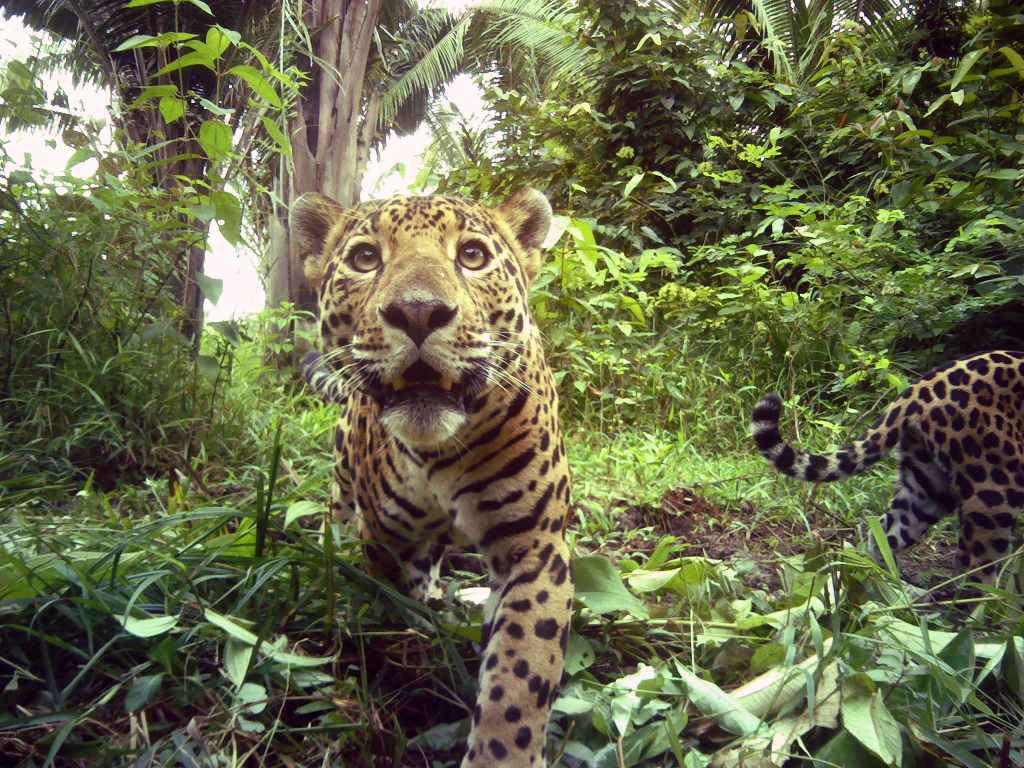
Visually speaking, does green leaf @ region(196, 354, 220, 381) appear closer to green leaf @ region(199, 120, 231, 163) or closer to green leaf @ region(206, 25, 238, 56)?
green leaf @ region(199, 120, 231, 163)

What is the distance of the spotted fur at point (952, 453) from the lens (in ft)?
11.6

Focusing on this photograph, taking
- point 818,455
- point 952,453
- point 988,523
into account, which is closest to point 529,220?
point 818,455

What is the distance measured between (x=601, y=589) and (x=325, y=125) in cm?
595

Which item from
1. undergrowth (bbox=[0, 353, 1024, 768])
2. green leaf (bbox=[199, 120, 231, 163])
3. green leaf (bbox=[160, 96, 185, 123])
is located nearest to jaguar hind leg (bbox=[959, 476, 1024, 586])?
undergrowth (bbox=[0, 353, 1024, 768])

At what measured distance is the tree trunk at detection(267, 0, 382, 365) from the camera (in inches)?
271

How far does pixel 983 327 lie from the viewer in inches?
203

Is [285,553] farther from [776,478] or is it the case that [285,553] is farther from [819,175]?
[819,175]

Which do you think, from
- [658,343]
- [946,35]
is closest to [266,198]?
[658,343]

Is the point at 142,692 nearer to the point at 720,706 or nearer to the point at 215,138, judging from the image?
the point at 720,706

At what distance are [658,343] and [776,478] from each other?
2.09m

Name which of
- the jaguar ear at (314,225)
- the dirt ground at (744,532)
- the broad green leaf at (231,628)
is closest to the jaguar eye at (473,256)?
the jaguar ear at (314,225)

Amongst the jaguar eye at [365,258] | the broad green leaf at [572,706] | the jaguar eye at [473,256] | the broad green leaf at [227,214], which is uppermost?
the broad green leaf at [227,214]

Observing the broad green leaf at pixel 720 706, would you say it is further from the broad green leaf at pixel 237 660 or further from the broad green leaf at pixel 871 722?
the broad green leaf at pixel 237 660

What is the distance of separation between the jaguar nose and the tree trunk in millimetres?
5127
